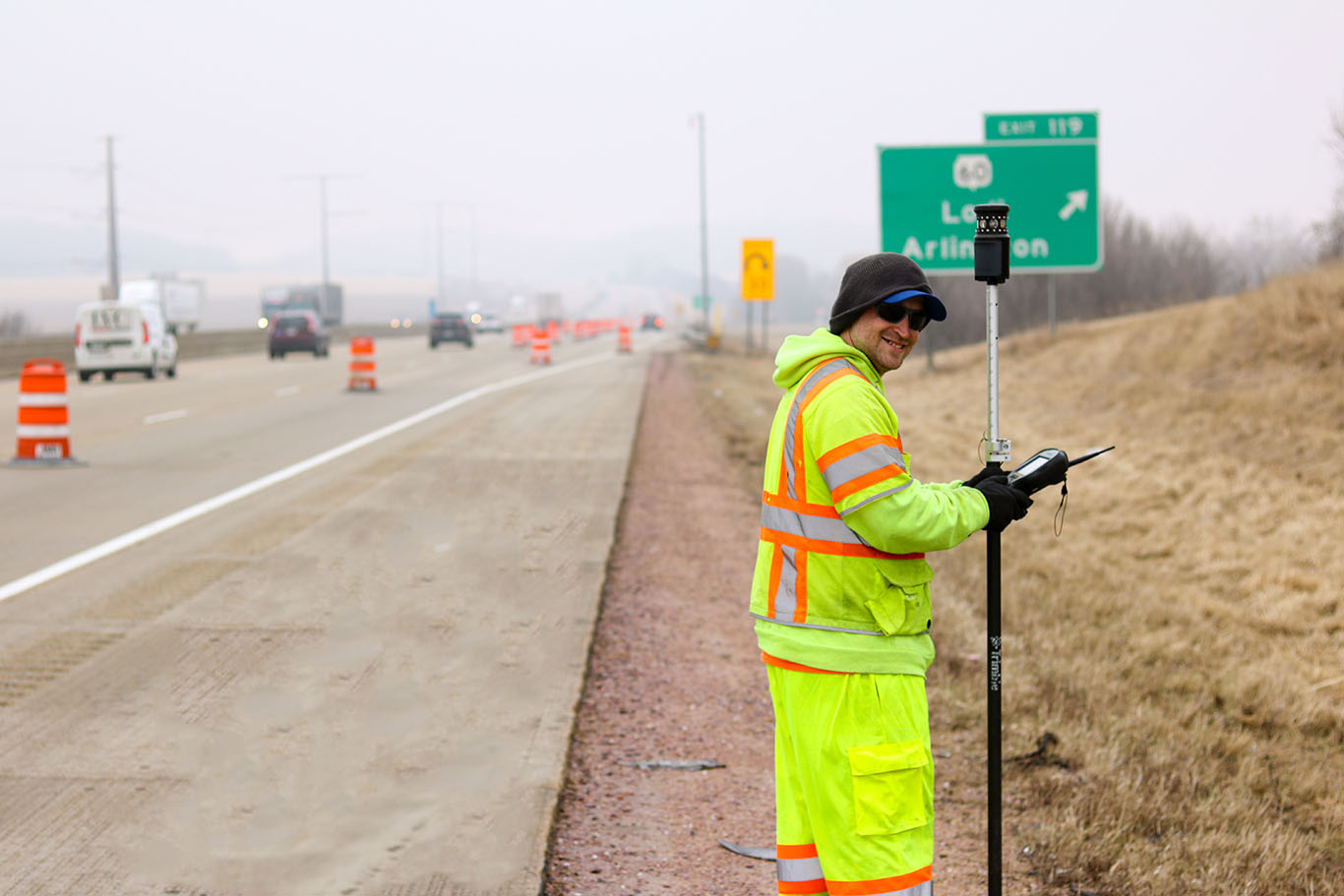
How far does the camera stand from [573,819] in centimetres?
547

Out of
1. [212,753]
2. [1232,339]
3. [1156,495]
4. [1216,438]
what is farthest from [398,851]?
[1232,339]

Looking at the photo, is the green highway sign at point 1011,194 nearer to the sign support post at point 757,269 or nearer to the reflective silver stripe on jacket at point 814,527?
the sign support post at point 757,269

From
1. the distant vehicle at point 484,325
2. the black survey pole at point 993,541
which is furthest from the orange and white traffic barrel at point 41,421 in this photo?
the distant vehicle at point 484,325

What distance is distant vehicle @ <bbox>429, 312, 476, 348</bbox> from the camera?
56.2 metres

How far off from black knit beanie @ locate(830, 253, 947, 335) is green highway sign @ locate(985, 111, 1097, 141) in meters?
21.7

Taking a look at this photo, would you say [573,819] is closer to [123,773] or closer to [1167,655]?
[123,773]

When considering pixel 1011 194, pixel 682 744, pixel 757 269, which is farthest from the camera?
pixel 757 269

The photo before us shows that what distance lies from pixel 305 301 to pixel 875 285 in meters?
79.9

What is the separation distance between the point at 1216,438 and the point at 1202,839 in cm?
1324

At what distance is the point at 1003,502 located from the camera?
3469 millimetres

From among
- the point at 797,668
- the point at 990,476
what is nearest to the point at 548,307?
the point at 990,476

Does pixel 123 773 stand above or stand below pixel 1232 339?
below

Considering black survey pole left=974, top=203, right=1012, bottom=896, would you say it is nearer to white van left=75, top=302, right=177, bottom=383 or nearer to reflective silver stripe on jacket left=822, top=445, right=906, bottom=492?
reflective silver stripe on jacket left=822, top=445, right=906, bottom=492

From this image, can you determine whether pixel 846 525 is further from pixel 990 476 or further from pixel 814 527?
pixel 990 476
